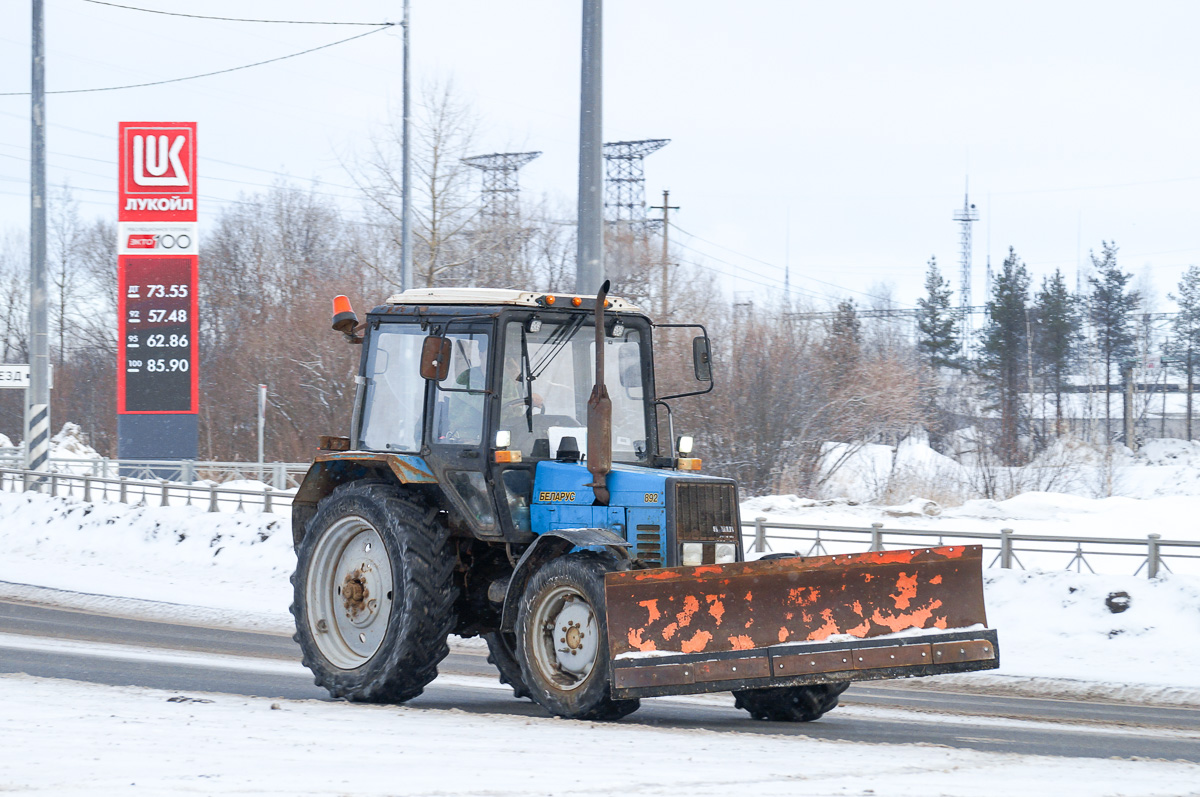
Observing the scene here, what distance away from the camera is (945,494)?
32.2 metres

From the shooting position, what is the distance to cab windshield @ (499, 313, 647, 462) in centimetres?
911

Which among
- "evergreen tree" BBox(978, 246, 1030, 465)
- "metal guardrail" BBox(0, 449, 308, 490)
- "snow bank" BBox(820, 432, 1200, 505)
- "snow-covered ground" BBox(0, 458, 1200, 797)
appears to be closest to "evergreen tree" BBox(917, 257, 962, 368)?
"evergreen tree" BBox(978, 246, 1030, 465)

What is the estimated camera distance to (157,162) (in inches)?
1209

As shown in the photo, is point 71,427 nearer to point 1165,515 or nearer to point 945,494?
point 945,494

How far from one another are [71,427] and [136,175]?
2894 centimetres

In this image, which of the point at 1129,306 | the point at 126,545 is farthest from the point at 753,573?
the point at 1129,306

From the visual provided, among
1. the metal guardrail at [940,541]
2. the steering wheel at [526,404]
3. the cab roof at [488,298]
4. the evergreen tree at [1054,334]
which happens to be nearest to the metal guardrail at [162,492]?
the metal guardrail at [940,541]

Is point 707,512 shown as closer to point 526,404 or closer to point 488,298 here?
point 526,404

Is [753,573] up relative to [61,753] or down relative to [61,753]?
up

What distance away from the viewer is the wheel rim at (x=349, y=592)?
31.3 ft

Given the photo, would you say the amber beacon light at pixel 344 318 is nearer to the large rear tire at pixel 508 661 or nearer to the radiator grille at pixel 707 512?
the large rear tire at pixel 508 661

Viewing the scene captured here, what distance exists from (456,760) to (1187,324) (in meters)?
72.2

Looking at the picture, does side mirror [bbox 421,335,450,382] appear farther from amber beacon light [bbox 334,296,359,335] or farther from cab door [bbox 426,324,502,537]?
amber beacon light [bbox 334,296,359,335]

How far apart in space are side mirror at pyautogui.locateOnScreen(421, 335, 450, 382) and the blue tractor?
0.04 ft
